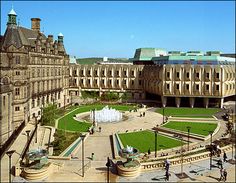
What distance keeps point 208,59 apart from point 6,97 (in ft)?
186

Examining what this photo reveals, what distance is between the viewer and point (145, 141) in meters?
43.1

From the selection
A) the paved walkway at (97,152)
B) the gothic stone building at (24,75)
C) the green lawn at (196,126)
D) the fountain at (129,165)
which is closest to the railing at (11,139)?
the paved walkway at (97,152)

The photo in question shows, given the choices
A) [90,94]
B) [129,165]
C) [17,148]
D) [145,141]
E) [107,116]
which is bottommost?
[17,148]

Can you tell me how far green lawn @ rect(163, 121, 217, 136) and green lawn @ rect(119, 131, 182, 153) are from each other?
20.8ft

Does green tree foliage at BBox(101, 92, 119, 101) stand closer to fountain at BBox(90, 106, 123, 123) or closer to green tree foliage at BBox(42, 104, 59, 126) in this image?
fountain at BBox(90, 106, 123, 123)

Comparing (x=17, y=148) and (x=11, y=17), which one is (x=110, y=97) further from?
(x=17, y=148)

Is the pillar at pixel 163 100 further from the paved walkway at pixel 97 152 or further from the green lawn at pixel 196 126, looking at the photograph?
the green lawn at pixel 196 126

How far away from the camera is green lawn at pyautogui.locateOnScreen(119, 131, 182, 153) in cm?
4036

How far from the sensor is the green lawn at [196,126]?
49.7 metres

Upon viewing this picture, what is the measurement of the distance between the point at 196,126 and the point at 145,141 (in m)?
15.3

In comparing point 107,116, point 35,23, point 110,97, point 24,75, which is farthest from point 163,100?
point 35,23

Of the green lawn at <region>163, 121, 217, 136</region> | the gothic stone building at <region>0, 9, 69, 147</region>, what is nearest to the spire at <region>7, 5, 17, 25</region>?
the gothic stone building at <region>0, 9, 69, 147</region>

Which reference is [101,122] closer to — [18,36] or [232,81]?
[18,36]

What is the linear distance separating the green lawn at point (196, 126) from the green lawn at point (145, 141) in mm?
6338
